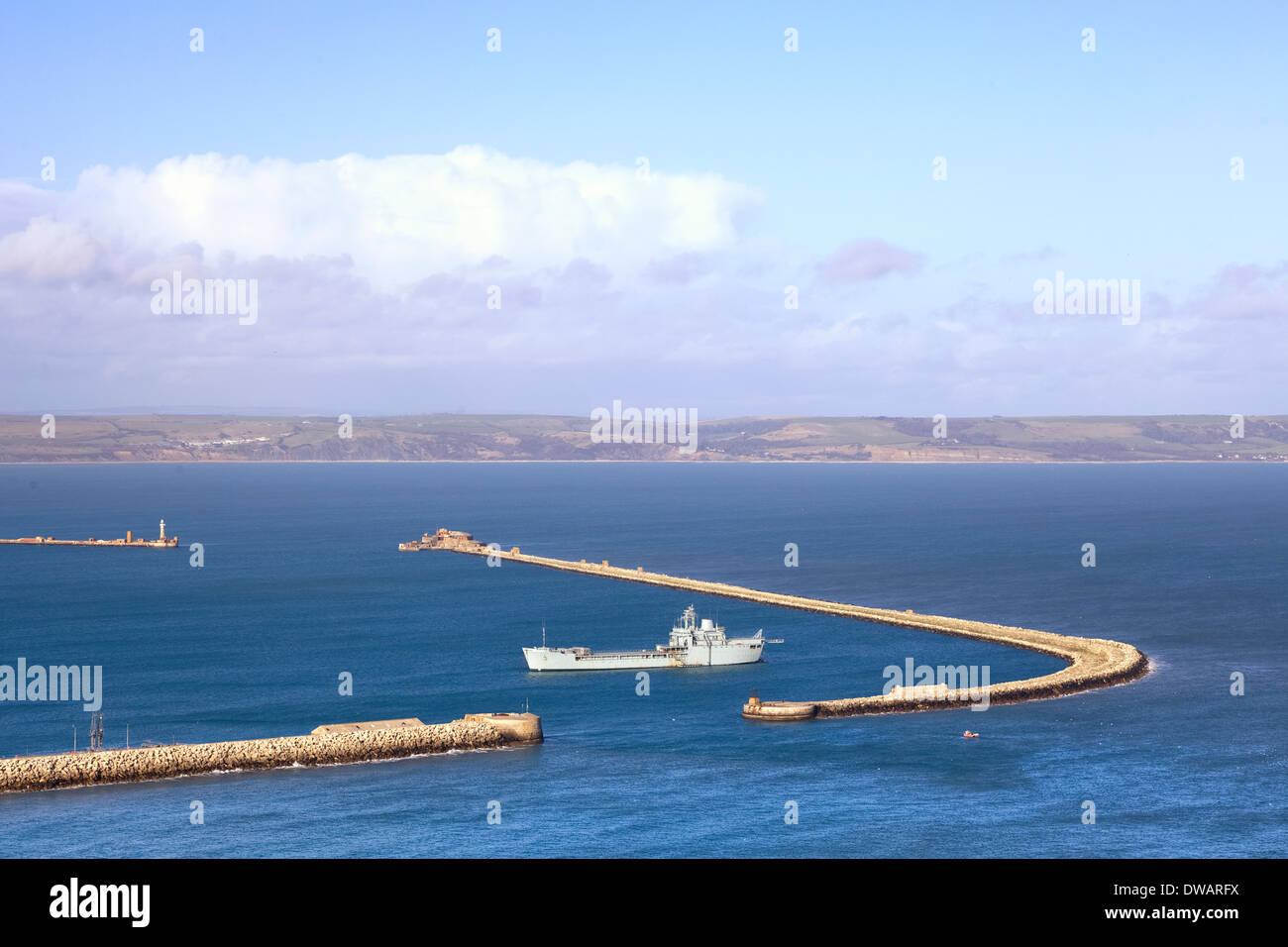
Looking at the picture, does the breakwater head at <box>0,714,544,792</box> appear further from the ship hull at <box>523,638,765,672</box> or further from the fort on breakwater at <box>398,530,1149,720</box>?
the ship hull at <box>523,638,765,672</box>

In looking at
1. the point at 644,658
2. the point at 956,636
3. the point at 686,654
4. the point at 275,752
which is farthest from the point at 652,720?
the point at 956,636

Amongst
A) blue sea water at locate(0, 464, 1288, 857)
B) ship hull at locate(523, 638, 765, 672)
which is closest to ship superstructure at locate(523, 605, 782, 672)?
ship hull at locate(523, 638, 765, 672)

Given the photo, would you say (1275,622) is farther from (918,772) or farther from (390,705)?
(390,705)

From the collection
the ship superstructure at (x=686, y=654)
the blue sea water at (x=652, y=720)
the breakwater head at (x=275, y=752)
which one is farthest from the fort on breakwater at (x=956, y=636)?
the breakwater head at (x=275, y=752)

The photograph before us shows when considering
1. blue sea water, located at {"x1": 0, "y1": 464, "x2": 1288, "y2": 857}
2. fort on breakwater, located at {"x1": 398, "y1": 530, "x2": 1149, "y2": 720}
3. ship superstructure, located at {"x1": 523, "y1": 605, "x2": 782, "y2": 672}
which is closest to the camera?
blue sea water, located at {"x1": 0, "y1": 464, "x2": 1288, "y2": 857}

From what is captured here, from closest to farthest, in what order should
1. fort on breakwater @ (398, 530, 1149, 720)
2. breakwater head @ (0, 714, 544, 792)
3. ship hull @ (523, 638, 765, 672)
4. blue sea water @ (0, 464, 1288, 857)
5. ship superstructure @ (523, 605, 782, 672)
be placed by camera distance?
blue sea water @ (0, 464, 1288, 857) < breakwater head @ (0, 714, 544, 792) < fort on breakwater @ (398, 530, 1149, 720) < ship hull @ (523, 638, 765, 672) < ship superstructure @ (523, 605, 782, 672)

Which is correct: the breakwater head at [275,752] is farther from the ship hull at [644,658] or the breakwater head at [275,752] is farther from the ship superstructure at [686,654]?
the ship superstructure at [686,654]
